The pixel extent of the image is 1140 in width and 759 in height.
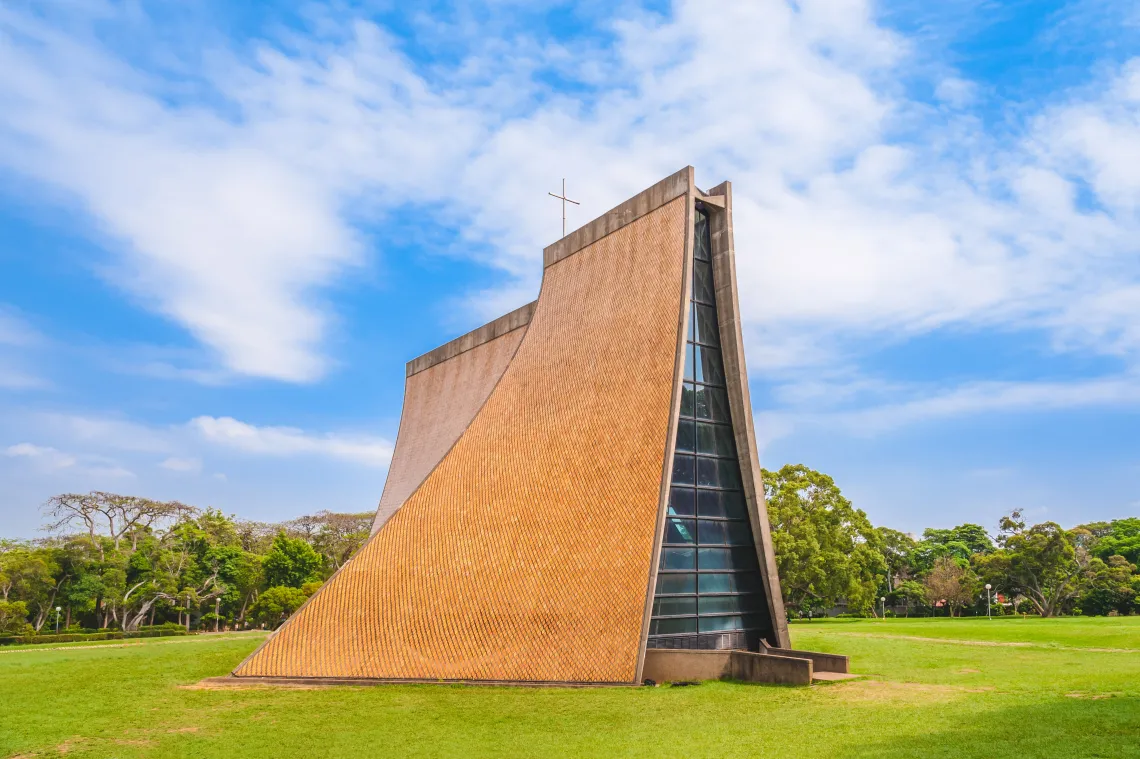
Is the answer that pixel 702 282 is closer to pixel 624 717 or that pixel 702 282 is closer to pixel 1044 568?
pixel 624 717

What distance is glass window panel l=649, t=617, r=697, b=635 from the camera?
1476cm

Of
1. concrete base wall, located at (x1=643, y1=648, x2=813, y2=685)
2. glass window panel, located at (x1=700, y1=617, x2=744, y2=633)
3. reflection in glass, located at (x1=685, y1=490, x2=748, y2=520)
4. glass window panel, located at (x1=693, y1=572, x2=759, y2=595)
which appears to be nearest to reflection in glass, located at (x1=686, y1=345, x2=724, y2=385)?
reflection in glass, located at (x1=685, y1=490, x2=748, y2=520)

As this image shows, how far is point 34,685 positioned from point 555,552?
1023 centimetres

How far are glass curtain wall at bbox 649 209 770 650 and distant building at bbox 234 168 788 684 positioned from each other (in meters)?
0.04

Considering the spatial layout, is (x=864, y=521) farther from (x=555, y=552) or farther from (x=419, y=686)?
(x=419, y=686)

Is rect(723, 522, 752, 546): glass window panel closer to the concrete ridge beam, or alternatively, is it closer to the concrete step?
the concrete step

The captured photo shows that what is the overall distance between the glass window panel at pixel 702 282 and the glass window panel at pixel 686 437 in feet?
9.42

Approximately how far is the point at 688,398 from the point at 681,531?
2.77 metres

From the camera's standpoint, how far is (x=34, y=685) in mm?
14992

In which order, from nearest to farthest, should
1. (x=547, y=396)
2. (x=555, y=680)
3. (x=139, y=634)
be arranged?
(x=555, y=680) < (x=547, y=396) < (x=139, y=634)

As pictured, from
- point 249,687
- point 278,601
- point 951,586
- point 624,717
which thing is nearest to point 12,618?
point 278,601

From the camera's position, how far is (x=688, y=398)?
16.5m

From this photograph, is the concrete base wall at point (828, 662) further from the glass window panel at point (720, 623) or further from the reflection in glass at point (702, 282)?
the reflection in glass at point (702, 282)

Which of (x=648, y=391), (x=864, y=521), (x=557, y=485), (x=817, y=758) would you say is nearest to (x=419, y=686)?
(x=557, y=485)
